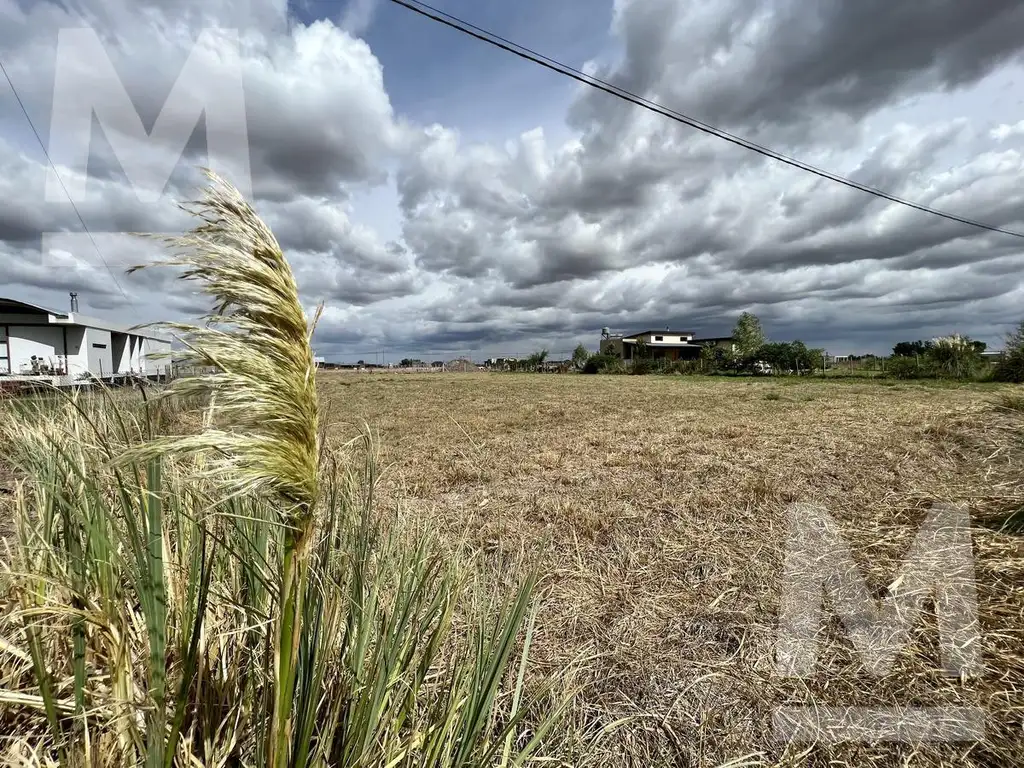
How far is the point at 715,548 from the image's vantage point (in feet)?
11.8

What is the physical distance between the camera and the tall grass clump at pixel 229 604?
2.95 ft

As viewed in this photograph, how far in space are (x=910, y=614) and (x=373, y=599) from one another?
9.50 feet

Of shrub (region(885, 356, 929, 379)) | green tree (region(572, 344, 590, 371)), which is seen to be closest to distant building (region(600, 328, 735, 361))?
green tree (region(572, 344, 590, 371))

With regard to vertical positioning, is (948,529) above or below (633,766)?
above

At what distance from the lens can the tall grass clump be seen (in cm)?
90

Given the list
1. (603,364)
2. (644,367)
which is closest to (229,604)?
(644,367)

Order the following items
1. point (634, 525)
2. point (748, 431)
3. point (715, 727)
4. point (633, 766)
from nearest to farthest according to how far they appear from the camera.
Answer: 1. point (633, 766)
2. point (715, 727)
3. point (634, 525)
4. point (748, 431)

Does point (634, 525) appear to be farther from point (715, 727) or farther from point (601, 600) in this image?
point (715, 727)

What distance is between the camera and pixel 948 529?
3273mm

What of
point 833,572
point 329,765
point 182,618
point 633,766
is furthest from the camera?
point 833,572

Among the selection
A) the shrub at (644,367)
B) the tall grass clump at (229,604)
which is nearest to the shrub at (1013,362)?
the tall grass clump at (229,604)

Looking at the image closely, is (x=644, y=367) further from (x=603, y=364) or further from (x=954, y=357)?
(x=954, y=357)

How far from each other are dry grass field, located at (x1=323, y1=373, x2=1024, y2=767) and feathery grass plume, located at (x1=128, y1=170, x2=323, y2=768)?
72 cm

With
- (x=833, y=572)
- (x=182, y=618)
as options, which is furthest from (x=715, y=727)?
(x=182, y=618)
